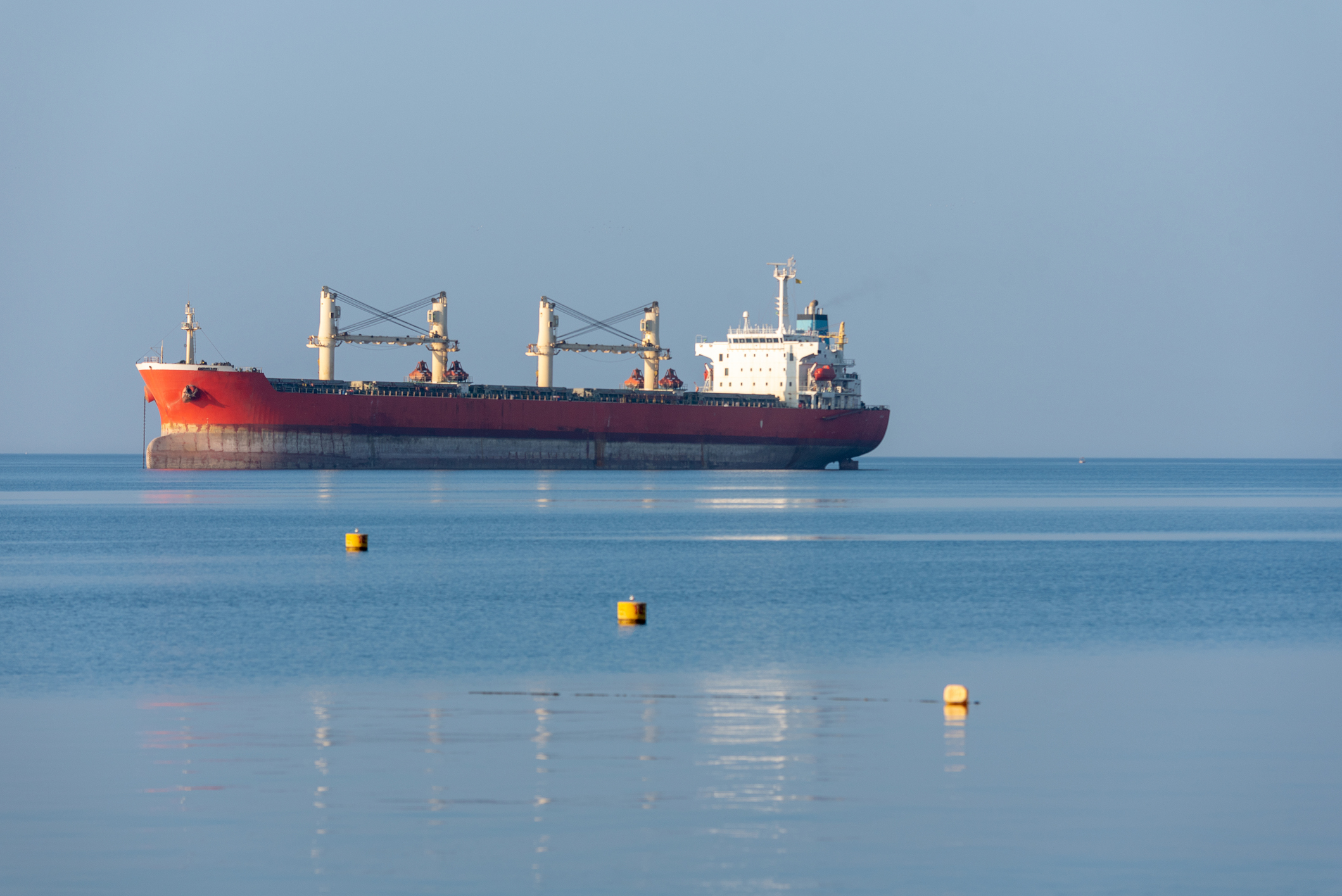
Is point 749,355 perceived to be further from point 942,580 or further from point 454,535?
point 942,580

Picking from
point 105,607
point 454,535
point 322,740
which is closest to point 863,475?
point 454,535

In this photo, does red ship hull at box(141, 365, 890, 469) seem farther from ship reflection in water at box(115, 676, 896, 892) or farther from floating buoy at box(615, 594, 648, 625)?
ship reflection in water at box(115, 676, 896, 892)

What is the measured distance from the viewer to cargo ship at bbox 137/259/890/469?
7462cm

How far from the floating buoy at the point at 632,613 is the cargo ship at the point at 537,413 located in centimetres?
5413

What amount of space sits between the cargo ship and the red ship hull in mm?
75

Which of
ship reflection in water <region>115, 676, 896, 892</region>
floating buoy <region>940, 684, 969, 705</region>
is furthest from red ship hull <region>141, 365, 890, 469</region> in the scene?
floating buoy <region>940, 684, 969, 705</region>

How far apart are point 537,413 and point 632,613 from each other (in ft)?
193

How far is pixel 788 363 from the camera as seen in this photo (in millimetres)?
89500

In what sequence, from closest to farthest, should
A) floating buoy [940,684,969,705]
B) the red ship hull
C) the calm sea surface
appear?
the calm sea surface → floating buoy [940,684,969,705] → the red ship hull

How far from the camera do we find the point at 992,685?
16.9 m

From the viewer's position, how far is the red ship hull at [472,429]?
74312 mm

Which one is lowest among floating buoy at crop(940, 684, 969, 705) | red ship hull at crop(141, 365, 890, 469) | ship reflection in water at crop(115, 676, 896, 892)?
ship reflection in water at crop(115, 676, 896, 892)

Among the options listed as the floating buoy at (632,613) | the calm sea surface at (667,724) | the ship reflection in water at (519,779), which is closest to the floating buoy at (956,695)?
the calm sea surface at (667,724)

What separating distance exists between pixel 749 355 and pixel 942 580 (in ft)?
202
